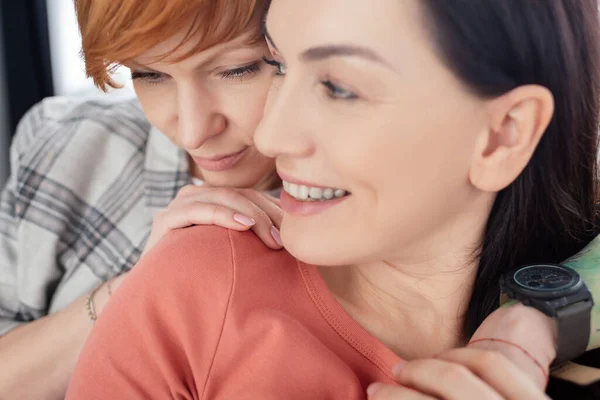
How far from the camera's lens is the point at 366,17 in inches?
29.9

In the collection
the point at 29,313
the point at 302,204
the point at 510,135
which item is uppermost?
the point at 510,135

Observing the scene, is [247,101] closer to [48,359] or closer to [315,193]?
[315,193]

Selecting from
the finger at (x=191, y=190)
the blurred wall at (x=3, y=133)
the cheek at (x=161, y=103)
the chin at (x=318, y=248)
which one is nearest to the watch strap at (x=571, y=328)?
the chin at (x=318, y=248)

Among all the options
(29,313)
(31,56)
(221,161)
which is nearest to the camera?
(221,161)

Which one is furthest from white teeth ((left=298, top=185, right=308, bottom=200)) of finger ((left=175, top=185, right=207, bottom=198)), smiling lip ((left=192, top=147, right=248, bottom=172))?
smiling lip ((left=192, top=147, right=248, bottom=172))

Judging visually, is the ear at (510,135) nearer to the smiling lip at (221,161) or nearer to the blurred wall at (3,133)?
the smiling lip at (221,161)

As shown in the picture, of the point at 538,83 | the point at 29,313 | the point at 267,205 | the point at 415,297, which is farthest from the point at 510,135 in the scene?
the point at 29,313

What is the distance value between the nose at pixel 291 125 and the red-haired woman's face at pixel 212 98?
0.79 ft

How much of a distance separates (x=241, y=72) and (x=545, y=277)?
542 millimetres

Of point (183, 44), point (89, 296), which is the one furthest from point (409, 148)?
point (89, 296)

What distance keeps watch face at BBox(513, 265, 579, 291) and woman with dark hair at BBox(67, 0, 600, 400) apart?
0.23 feet

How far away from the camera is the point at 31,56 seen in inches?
85.1

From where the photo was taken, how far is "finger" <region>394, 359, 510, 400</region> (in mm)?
700

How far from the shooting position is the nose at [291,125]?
82 cm
